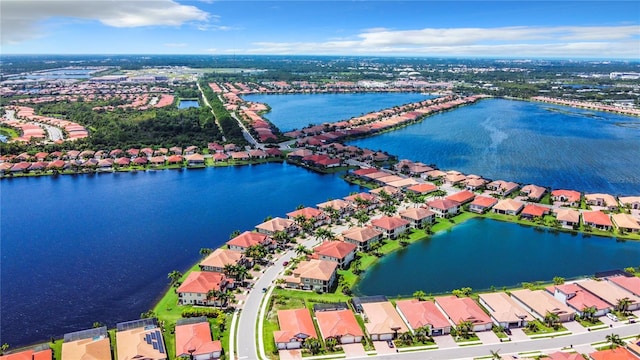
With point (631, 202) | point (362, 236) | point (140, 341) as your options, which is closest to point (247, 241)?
point (362, 236)

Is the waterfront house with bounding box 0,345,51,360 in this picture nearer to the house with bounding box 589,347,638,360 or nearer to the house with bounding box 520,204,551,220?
the house with bounding box 589,347,638,360

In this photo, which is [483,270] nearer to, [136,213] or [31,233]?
[136,213]

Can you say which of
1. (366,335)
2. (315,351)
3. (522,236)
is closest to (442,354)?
(366,335)

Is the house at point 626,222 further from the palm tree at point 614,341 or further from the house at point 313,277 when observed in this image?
the house at point 313,277

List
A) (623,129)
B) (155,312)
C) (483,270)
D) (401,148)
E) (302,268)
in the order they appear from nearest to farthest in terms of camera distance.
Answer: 1. (155,312)
2. (302,268)
3. (483,270)
4. (401,148)
5. (623,129)

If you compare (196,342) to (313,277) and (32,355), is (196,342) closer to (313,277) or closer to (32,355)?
(32,355)

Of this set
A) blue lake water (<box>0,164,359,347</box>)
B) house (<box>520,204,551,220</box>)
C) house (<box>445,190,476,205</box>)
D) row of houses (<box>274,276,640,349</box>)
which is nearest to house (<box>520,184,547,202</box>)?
house (<box>520,204,551,220</box>)
